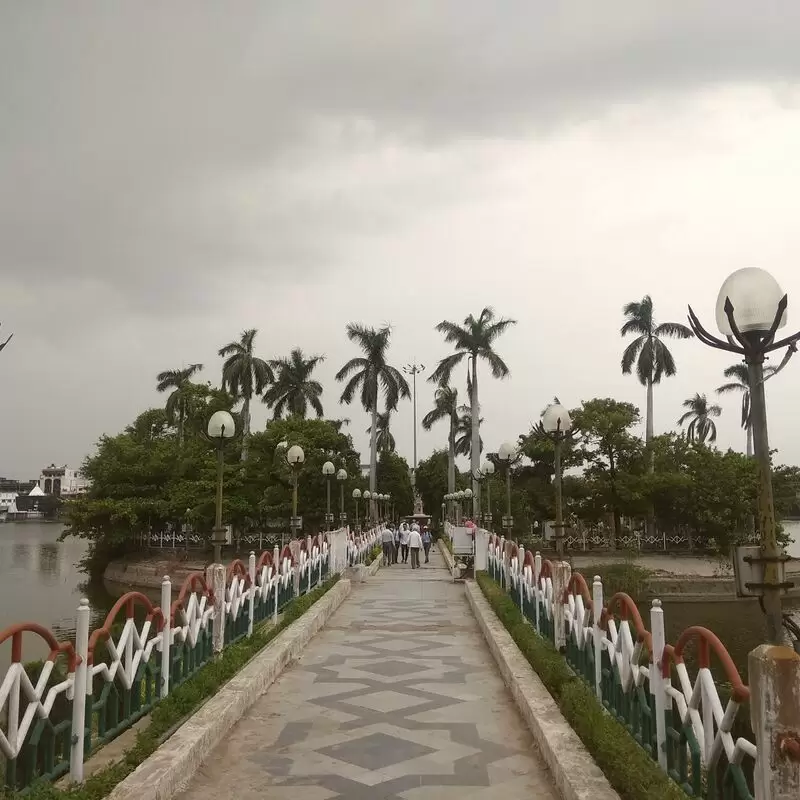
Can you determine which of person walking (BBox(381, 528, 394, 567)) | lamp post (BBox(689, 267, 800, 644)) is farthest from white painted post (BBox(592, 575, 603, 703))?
person walking (BBox(381, 528, 394, 567))

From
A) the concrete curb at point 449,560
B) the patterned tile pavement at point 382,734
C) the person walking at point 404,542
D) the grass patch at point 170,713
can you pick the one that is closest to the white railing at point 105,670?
the grass patch at point 170,713

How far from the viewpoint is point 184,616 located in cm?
625

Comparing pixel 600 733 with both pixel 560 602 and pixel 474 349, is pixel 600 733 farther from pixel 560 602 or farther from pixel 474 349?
pixel 474 349

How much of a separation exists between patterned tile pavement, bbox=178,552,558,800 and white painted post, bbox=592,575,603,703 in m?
0.66

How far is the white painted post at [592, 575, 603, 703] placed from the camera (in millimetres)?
5637

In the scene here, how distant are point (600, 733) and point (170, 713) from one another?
296 centimetres

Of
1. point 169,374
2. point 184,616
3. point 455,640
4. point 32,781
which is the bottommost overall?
point 455,640

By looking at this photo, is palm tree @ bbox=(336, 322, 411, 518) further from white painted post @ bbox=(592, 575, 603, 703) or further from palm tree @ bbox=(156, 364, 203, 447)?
white painted post @ bbox=(592, 575, 603, 703)

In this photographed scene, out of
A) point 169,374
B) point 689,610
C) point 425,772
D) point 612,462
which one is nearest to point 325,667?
point 425,772

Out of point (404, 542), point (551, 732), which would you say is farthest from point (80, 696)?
point (404, 542)

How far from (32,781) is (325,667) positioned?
459 centimetres

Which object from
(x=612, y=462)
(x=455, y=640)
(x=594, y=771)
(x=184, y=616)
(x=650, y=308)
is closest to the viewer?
(x=594, y=771)

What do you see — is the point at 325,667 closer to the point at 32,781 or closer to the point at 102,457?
the point at 32,781

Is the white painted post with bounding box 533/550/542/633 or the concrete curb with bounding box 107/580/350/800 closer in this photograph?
the concrete curb with bounding box 107/580/350/800
